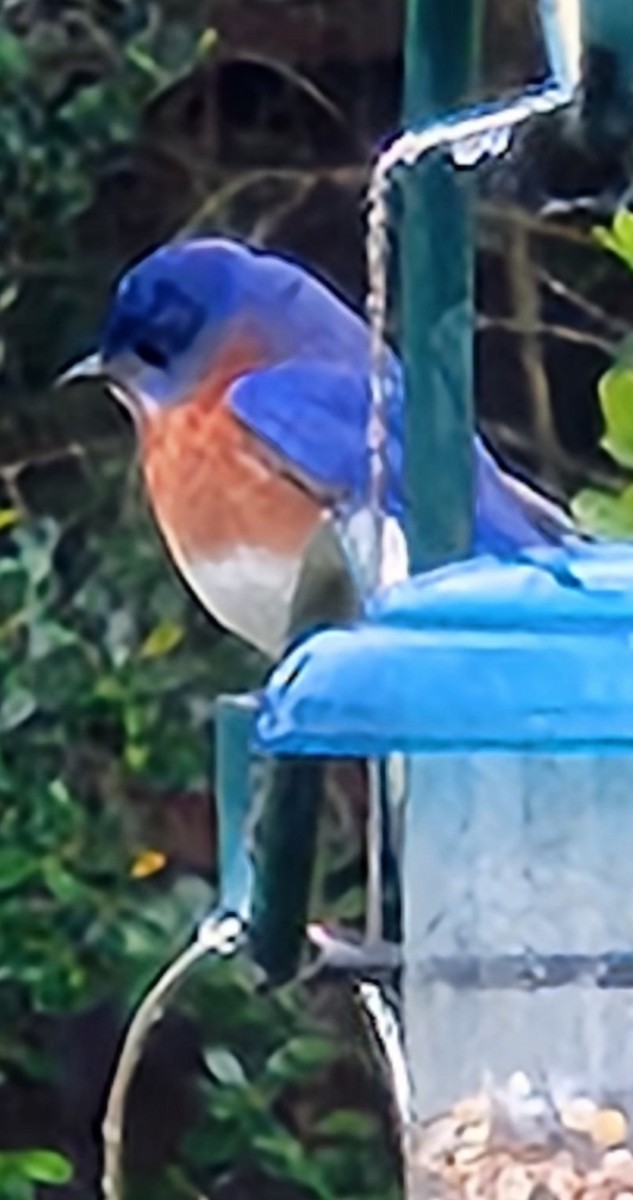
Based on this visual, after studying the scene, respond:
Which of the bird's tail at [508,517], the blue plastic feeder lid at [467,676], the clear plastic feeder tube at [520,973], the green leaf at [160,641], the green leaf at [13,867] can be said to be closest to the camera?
the blue plastic feeder lid at [467,676]

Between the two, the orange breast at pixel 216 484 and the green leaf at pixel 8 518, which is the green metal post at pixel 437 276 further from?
the green leaf at pixel 8 518

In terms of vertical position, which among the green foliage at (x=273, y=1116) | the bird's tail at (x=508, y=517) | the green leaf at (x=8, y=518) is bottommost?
the green foliage at (x=273, y=1116)

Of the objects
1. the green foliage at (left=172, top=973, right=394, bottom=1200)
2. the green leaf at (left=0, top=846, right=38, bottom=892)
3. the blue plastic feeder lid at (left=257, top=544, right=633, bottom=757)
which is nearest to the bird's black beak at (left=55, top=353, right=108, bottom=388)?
the green leaf at (left=0, top=846, right=38, bottom=892)

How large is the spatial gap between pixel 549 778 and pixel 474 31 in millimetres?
292

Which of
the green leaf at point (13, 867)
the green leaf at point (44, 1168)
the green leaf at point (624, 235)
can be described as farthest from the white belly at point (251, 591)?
the green leaf at point (44, 1168)

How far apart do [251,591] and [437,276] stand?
0.85m

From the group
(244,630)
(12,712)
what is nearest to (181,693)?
(12,712)

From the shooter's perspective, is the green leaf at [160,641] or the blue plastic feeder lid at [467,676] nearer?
the blue plastic feeder lid at [467,676]

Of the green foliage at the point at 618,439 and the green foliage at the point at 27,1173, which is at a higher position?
the green foliage at the point at 618,439

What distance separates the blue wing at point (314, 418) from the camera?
86.4 inches

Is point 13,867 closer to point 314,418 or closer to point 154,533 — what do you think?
point 154,533

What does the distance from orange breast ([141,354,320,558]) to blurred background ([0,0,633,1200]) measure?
2.30 ft

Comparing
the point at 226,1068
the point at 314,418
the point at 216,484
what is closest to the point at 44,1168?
the point at 226,1068

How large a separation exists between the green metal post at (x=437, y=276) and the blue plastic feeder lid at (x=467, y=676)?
5.5 inches
